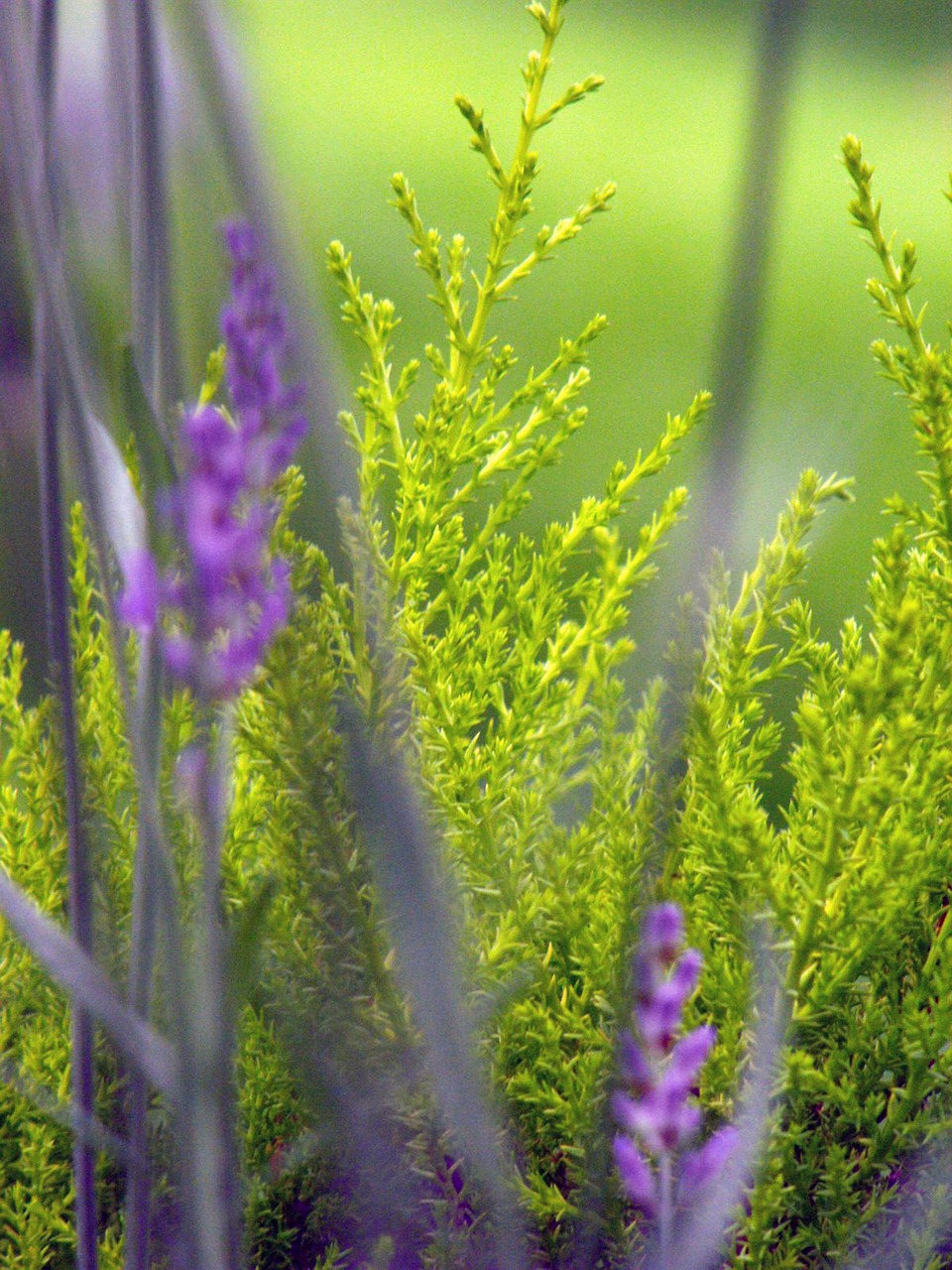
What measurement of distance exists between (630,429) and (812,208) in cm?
92

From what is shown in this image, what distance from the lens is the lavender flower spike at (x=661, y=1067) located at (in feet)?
1.08

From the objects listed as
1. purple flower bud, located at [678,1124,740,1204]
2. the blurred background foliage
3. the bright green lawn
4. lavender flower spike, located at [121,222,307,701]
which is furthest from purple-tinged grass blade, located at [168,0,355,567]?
the bright green lawn

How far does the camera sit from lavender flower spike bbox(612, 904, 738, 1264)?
13.0 inches

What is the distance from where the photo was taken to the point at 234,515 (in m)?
0.33

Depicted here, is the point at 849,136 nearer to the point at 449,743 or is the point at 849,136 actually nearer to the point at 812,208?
the point at 449,743

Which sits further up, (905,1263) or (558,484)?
(558,484)

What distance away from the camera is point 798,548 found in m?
0.41

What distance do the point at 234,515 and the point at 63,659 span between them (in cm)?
8

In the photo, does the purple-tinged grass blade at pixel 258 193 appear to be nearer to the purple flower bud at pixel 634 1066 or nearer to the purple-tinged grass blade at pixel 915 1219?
the purple flower bud at pixel 634 1066

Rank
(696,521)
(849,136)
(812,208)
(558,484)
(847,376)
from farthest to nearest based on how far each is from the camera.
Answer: (812,208)
(847,376)
(558,484)
(849,136)
(696,521)

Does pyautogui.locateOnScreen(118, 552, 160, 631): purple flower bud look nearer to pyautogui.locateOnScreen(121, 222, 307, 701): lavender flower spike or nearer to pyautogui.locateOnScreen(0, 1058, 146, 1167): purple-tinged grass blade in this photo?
pyautogui.locateOnScreen(121, 222, 307, 701): lavender flower spike

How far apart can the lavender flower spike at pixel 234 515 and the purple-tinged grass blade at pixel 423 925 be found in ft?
0.15

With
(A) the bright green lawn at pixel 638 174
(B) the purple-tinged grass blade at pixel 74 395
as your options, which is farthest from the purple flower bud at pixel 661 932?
(A) the bright green lawn at pixel 638 174

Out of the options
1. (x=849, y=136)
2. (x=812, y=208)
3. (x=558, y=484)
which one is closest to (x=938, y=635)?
(x=849, y=136)
